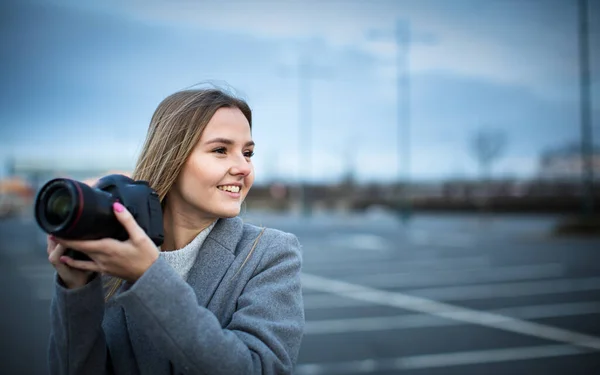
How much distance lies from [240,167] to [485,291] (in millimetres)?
8062

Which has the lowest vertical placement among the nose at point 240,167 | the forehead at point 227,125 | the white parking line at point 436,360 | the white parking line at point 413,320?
the white parking line at point 436,360

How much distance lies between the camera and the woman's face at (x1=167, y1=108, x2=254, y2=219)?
174cm

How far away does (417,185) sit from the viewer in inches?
1796

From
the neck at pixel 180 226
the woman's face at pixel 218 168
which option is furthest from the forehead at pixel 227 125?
the neck at pixel 180 226

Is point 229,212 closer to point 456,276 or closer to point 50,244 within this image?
point 50,244

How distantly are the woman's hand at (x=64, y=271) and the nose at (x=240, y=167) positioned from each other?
49 centimetres

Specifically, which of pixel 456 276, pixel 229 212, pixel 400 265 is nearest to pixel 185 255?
pixel 229 212

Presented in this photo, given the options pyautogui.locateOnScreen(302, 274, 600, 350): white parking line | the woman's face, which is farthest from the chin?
pyautogui.locateOnScreen(302, 274, 600, 350): white parking line

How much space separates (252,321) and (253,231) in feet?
1.26

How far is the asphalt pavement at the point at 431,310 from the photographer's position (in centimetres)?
552

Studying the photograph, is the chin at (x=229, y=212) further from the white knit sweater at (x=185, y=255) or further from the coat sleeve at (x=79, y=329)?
the coat sleeve at (x=79, y=329)

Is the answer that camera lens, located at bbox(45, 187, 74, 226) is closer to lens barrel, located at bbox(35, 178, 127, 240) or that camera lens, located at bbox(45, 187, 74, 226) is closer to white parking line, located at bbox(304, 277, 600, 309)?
lens barrel, located at bbox(35, 178, 127, 240)

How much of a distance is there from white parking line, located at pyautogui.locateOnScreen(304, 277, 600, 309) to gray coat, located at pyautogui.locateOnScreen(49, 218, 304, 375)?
6.31 m

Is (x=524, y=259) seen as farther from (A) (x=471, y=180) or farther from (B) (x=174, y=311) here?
(A) (x=471, y=180)
